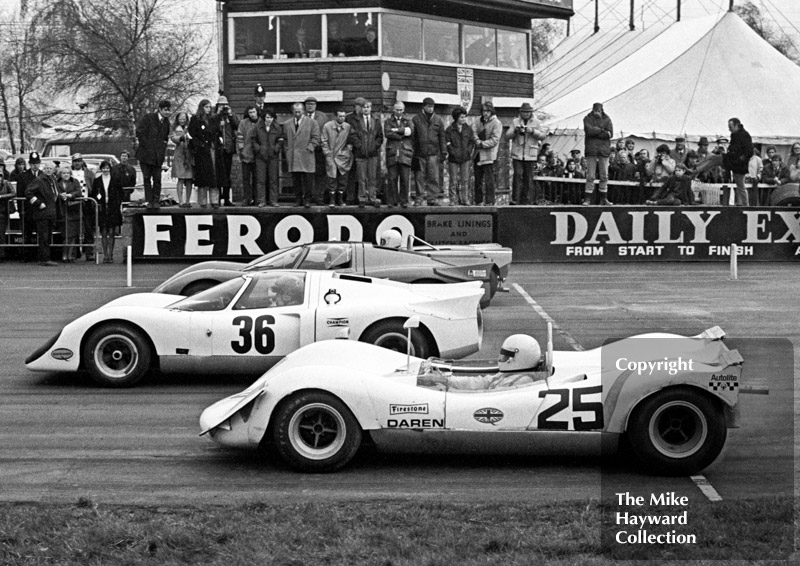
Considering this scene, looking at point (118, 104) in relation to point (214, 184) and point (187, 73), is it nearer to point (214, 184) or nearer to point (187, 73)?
point (187, 73)

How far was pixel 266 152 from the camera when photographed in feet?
72.1

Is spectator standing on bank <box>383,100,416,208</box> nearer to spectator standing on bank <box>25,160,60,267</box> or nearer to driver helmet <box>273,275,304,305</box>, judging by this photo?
spectator standing on bank <box>25,160,60,267</box>

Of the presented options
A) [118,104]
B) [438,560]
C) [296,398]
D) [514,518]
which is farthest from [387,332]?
[118,104]

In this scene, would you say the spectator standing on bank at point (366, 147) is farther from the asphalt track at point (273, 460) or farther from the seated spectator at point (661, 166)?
the asphalt track at point (273, 460)

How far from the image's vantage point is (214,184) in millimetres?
22562

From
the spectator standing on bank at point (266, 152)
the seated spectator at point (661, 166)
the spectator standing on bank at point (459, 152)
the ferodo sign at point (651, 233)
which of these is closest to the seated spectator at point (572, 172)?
the seated spectator at point (661, 166)

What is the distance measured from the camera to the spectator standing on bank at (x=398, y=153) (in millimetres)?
21812

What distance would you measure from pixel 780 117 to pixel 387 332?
81.8ft

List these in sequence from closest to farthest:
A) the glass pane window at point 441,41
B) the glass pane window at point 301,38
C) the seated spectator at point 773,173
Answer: the seated spectator at point 773,173, the glass pane window at point 301,38, the glass pane window at point 441,41

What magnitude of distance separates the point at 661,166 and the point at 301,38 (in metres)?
9.57

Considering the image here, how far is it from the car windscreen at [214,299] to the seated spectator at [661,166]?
1552cm

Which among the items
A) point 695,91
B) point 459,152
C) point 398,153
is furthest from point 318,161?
point 695,91

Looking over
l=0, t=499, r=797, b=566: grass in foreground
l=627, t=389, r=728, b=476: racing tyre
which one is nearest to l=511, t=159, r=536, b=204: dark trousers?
l=627, t=389, r=728, b=476: racing tyre

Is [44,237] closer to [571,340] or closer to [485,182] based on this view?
[485,182]
